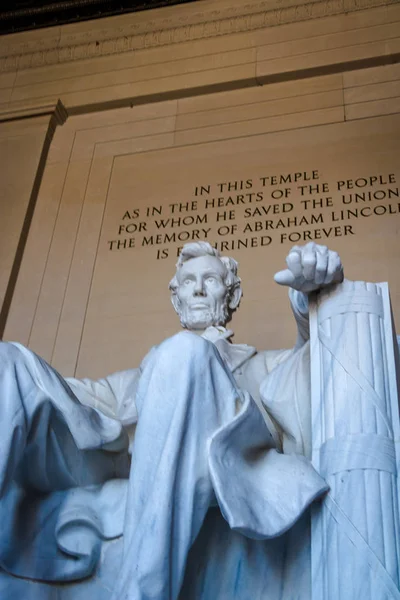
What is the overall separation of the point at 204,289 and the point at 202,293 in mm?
21

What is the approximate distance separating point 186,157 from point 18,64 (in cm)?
169

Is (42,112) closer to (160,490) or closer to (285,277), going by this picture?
(285,277)

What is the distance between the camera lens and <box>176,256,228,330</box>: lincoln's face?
12.1 feet

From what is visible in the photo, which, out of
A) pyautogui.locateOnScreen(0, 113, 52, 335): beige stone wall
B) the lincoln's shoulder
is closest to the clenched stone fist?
the lincoln's shoulder

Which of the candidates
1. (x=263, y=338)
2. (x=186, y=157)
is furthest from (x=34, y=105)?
(x=263, y=338)

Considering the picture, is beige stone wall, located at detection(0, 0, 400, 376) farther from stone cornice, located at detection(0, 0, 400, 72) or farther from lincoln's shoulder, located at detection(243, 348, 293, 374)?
lincoln's shoulder, located at detection(243, 348, 293, 374)

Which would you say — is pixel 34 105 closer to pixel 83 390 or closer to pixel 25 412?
pixel 83 390

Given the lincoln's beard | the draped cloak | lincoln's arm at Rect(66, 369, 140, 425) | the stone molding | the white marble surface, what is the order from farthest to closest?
the stone molding
the lincoln's beard
lincoln's arm at Rect(66, 369, 140, 425)
the draped cloak
the white marble surface

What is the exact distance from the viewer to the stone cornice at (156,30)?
617cm

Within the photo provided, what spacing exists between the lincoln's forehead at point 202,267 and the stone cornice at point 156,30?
9.63ft

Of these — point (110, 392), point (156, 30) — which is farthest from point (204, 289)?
point (156, 30)

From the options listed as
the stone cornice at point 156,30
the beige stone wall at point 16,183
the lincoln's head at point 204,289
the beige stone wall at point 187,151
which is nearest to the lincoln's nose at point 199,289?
the lincoln's head at point 204,289

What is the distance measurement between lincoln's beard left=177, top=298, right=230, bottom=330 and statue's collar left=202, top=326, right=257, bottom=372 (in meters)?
0.04

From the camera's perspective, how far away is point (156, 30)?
6.43 metres
